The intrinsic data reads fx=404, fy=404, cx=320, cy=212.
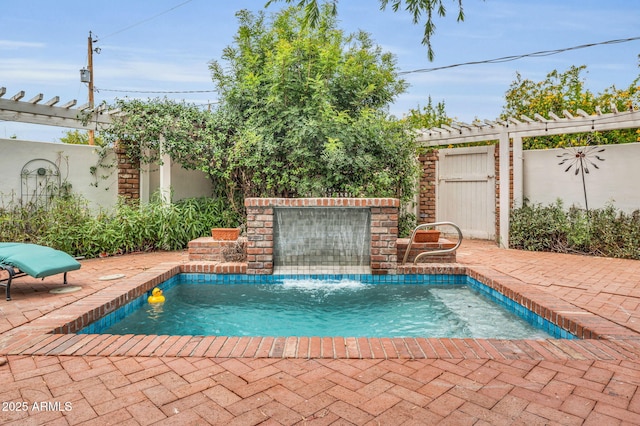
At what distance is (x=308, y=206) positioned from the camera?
4816 millimetres

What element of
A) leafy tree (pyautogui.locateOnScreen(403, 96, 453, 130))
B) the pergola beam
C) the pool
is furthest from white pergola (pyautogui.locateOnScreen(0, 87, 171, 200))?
leafy tree (pyautogui.locateOnScreen(403, 96, 453, 130))

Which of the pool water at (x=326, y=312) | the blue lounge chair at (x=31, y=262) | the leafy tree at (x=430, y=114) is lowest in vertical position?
the pool water at (x=326, y=312)

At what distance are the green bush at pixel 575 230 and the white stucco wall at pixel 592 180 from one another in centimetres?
19

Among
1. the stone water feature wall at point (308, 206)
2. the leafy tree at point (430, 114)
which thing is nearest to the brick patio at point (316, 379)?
the stone water feature wall at point (308, 206)

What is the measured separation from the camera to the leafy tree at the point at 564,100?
30.4 ft

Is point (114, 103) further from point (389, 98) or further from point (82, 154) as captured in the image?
point (389, 98)

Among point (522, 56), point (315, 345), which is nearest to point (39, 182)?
point (315, 345)

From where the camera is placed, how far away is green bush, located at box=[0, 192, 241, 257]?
18.5ft

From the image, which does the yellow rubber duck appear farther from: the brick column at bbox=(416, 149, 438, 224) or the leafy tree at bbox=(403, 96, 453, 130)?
the leafy tree at bbox=(403, 96, 453, 130)

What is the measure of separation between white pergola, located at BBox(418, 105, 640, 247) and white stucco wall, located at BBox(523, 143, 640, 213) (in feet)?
0.82

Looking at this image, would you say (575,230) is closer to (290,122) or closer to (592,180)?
(592,180)

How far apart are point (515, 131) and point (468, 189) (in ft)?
5.16

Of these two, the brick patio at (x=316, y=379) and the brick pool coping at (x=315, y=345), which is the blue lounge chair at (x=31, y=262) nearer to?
the brick patio at (x=316, y=379)

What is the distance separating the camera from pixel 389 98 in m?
7.30
